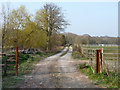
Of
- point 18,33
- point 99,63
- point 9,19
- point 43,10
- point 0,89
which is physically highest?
point 43,10

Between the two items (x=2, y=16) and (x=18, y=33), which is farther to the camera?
(x=18, y=33)

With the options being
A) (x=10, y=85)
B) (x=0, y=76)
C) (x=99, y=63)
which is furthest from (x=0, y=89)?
(x=99, y=63)

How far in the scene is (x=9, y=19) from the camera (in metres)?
19.7

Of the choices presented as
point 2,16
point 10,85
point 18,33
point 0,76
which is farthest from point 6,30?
point 10,85

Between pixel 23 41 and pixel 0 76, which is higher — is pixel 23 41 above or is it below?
above

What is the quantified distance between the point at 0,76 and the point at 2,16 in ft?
35.6

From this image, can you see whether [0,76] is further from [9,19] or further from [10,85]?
[9,19]


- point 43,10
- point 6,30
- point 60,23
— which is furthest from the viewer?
point 60,23

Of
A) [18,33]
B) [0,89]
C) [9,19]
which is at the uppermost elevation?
[9,19]

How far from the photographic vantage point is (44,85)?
23.8 feet

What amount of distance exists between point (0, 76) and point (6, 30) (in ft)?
31.9

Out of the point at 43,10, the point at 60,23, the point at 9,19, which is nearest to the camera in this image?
the point at 9,19

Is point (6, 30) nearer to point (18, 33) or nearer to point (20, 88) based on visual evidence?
point (18, 33)

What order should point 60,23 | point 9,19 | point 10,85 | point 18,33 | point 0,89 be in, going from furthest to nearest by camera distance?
point 60,23 < point 18,33 < point 9,19 < point 10,85 < point 0,89
